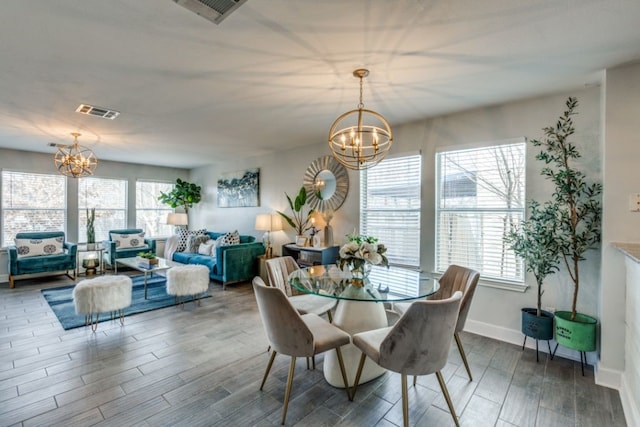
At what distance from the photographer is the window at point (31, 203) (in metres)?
5.57

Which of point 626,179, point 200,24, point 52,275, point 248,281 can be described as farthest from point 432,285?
point 52,275

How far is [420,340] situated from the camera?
1702 mm

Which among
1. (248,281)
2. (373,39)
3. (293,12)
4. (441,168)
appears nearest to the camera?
(293,12)

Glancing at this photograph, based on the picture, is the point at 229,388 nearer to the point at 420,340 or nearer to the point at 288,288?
the point at 288,288

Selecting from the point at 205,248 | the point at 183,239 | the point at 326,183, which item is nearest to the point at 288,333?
the point at 326,183

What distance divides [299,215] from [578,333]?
3.89m

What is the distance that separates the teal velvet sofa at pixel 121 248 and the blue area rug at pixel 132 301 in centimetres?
95

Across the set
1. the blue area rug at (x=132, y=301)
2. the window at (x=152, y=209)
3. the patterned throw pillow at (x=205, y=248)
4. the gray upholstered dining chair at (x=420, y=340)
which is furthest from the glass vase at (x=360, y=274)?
the window at (x=152, y=209)

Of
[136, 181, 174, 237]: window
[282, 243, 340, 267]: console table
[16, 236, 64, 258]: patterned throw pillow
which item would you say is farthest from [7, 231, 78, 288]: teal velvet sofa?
[282, 243, 340, 267]: console table

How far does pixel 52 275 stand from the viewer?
5.88 m

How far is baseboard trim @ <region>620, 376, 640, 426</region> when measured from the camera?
1.80 m

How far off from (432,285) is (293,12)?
223cm

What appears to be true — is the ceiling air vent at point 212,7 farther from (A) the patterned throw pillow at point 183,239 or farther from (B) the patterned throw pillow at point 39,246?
(B) the patterned throw pillow at point 39,246

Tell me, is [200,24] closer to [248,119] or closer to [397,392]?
[248,119]
